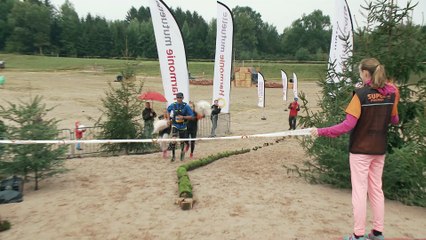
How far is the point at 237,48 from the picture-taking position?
380 feet

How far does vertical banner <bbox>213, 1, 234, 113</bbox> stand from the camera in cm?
1775

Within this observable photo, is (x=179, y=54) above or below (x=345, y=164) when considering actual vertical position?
above

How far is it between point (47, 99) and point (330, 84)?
27897mm

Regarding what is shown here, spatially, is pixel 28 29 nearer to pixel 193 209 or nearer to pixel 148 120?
pixel 148 120

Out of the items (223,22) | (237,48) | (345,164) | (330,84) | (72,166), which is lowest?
(72,166)

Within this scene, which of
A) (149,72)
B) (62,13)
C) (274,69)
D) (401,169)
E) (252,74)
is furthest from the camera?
(62,13)

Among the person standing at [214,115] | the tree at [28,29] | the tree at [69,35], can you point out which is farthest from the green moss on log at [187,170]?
the tree at [28,29]

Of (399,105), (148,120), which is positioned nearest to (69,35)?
(148,120)

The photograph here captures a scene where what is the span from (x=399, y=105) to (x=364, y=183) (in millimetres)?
4471

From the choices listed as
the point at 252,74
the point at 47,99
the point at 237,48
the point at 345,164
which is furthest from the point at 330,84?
the point at 237,48

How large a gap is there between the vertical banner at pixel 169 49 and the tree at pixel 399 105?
274 inches

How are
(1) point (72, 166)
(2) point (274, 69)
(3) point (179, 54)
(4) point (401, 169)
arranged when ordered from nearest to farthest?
(4) point (401, 169) → (1) point (72, 166) → (3) point (179, 54) → (2) point (274, 69)

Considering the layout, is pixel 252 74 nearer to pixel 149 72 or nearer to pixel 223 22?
pixel 149 72

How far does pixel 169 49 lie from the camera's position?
14438 millimetres
